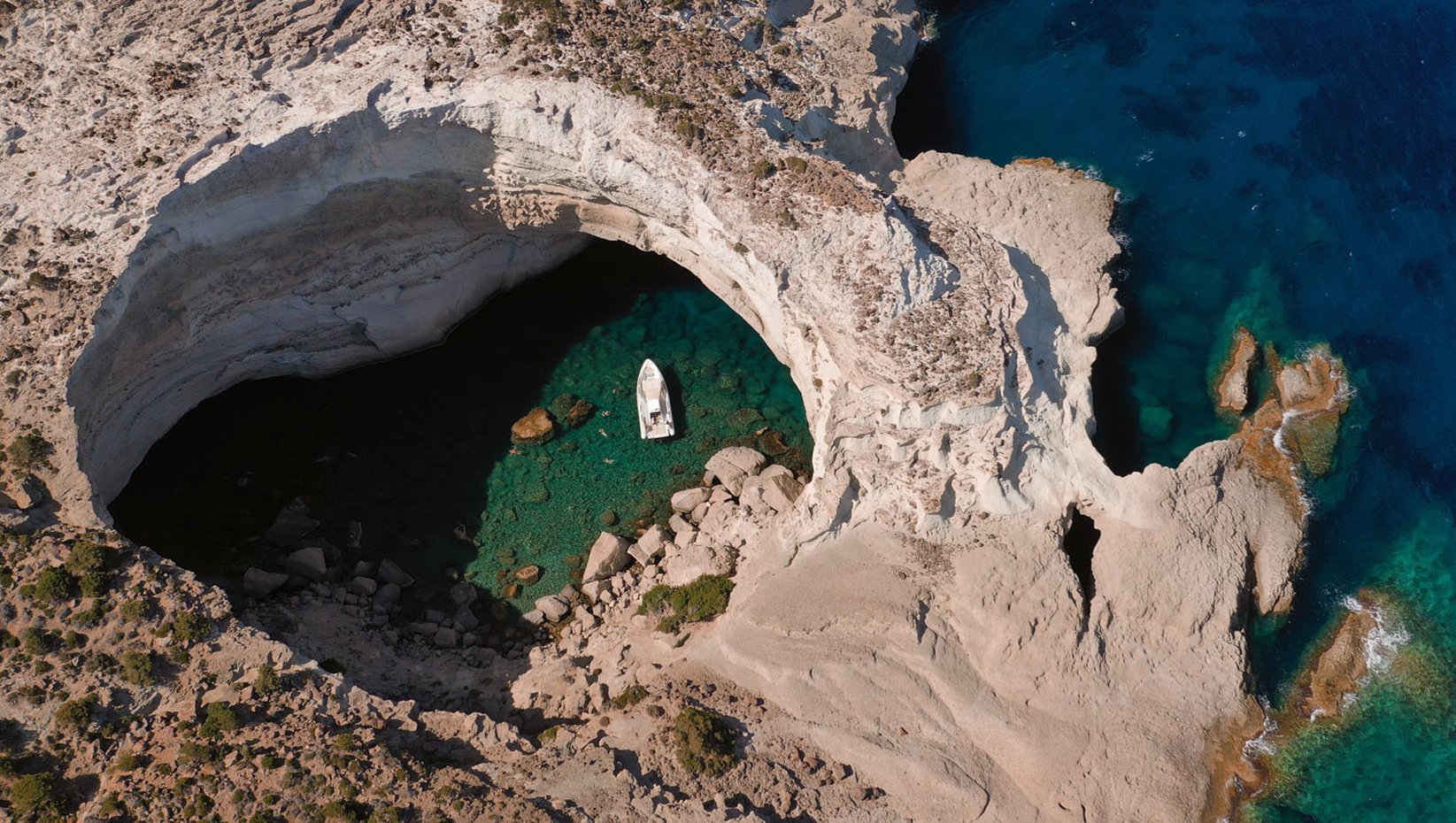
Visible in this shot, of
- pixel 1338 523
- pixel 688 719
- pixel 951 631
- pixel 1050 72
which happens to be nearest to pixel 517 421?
pixel 688 719

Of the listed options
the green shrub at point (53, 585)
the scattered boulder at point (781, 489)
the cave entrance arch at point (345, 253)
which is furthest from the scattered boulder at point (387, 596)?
the scattered boulder at point (781, 489)

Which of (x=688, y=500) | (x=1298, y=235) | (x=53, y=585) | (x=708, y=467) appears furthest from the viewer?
(x=1298, y=235)

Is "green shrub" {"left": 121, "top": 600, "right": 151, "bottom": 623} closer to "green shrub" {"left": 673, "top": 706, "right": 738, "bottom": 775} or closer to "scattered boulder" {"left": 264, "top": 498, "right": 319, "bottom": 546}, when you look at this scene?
"scattered boulder" {"left": 264, "top": 498, "right": 319, "bottom": 546}

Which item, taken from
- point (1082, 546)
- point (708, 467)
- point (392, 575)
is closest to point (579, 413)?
point (708, 467)

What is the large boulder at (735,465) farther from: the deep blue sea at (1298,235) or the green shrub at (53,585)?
the green shrub at (53,585)

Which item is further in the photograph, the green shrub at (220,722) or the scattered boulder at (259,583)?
the scattered boulder at (259,583)

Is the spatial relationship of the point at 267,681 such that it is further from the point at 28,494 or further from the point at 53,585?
the point at 28,494
